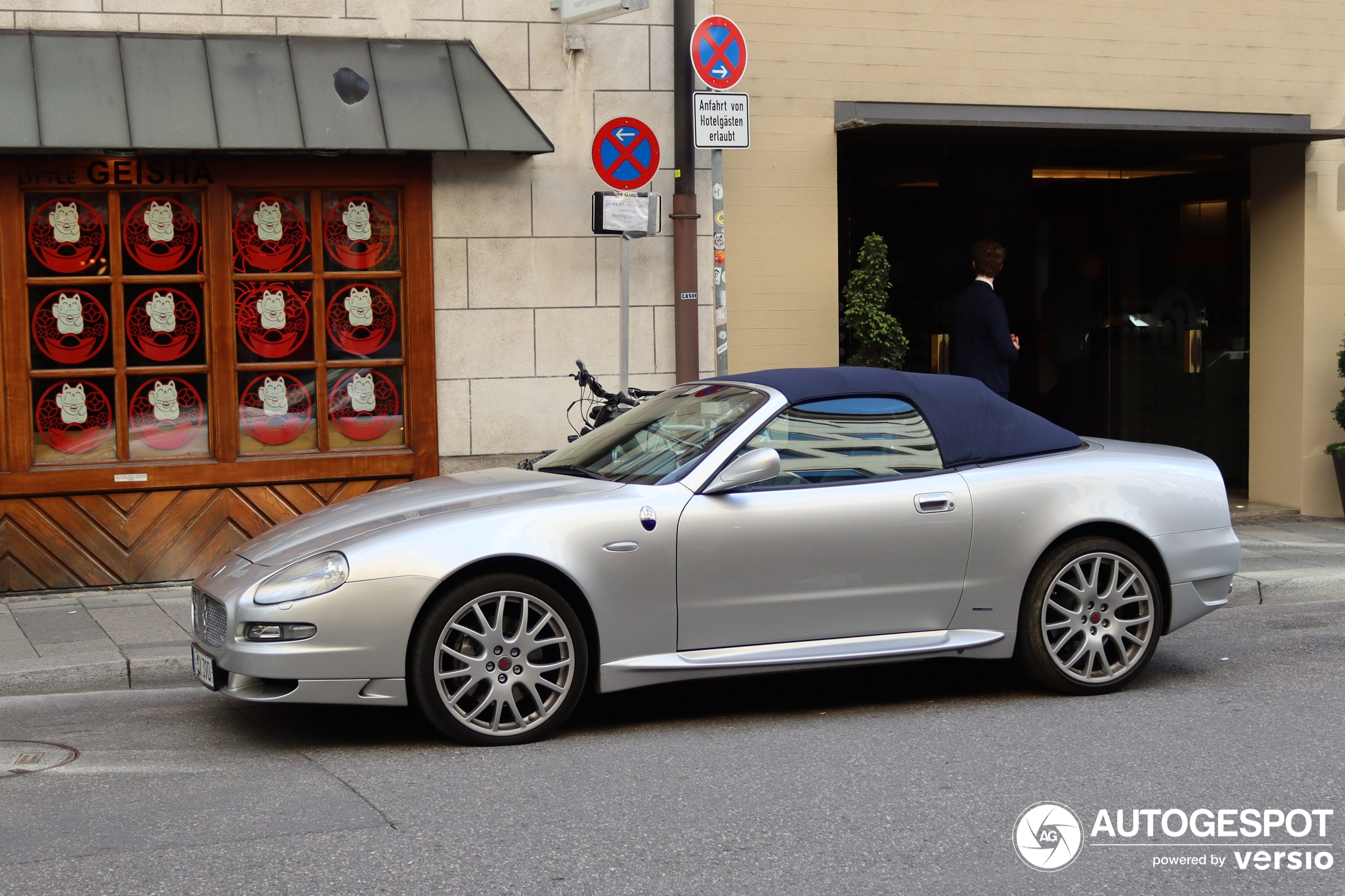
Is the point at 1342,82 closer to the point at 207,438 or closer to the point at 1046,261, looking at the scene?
the point at 1046,261

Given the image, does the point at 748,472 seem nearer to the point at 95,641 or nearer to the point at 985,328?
the point at 95,641

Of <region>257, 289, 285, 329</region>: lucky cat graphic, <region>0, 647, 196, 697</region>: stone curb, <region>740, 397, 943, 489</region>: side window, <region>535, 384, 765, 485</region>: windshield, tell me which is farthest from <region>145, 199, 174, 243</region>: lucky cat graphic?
<region>740, 397, 943, 489</region>: side window

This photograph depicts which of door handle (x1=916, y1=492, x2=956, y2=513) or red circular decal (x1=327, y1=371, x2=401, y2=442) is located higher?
red circular decal (x1=327, y1=371, x2=401, y2=442)

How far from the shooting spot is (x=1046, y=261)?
12.8 meters

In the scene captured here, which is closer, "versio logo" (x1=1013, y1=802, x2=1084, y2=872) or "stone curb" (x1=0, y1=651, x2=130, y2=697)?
"versio logo" (x1=1013, y1=802, x2=1084, y2=872)

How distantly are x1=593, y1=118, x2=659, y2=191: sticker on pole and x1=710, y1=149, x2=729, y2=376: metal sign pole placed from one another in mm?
405

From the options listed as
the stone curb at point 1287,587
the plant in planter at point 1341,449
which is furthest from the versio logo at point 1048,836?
the plant in planter at point 1341,449

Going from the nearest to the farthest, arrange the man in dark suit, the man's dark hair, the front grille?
the front grille < the man in dark suit < the man's dark hair

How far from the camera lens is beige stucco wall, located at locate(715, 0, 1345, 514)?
10.5m

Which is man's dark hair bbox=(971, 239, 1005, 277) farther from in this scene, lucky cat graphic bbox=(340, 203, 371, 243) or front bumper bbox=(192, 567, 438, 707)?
front bumper bbox=(192, 567, 438, 707)

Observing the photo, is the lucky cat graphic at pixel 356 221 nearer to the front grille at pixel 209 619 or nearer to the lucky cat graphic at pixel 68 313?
the lucky cat graphic at pixel 68 313

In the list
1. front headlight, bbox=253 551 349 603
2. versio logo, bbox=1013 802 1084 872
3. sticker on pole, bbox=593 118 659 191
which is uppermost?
sticker on pole, bbox=593 118 659 191

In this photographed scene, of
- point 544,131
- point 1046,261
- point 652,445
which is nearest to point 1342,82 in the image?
point 1046,261

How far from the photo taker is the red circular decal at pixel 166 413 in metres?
9.30
